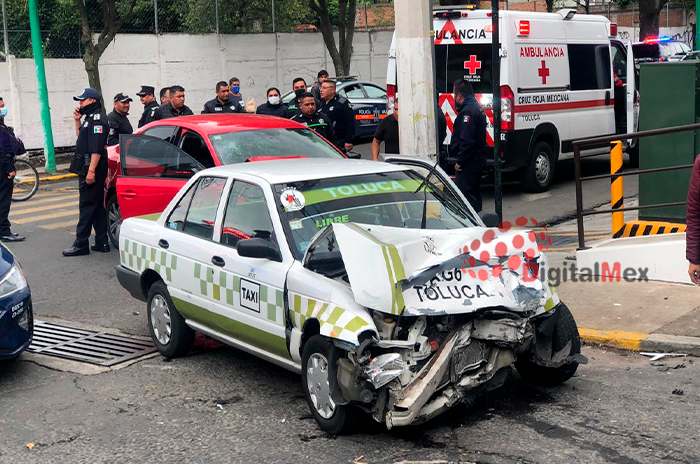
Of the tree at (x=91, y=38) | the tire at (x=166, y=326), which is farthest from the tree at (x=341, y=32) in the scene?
the tire at (x=166, y=326)

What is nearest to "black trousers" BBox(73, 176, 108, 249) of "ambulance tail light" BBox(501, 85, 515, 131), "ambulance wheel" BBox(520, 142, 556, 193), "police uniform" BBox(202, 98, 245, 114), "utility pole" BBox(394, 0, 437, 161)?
"police uniform" BBox(202, 98, 245, 114)

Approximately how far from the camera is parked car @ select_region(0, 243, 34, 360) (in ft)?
22.3

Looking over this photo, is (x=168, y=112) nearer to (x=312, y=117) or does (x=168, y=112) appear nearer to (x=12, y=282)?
(x=312, y=117)

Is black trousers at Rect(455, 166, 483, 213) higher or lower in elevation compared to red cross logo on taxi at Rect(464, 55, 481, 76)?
lower

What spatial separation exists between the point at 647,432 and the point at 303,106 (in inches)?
314

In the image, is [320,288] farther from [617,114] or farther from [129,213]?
[617,114]

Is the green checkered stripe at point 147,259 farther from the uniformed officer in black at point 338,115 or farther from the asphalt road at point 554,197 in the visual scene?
the asphalt road at point 554,197

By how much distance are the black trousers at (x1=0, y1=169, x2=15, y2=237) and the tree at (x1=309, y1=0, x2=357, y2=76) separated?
49.7ft

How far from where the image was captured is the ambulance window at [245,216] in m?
6.24

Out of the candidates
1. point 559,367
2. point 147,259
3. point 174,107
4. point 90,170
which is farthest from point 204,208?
point 174,107

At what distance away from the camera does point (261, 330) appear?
239 inches

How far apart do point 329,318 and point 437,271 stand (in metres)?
0.68

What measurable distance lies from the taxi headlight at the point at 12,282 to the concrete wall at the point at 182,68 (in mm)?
14253

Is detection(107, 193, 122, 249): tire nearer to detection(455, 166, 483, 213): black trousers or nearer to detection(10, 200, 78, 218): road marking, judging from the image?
detection(10, 200, 78, 218): road marking
